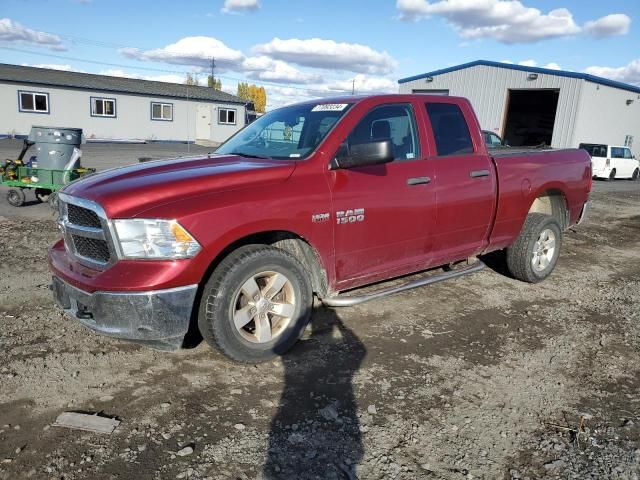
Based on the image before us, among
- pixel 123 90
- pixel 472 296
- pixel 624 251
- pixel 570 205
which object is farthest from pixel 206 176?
pixel 123 90

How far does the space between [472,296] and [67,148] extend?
826cm

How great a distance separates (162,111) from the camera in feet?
114

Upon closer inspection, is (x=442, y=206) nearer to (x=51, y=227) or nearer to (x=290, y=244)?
(x=290, y=244)

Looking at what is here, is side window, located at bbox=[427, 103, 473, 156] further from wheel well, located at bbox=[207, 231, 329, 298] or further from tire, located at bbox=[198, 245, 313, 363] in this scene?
tire, located at bbox=[198, 245, 313, 363]

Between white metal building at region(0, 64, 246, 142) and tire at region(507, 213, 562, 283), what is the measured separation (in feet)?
99.6

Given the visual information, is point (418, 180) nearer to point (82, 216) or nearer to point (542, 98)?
point (82, 216)

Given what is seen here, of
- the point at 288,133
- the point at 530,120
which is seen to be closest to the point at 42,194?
the point at 288,133

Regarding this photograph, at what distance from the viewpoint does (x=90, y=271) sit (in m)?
3.38

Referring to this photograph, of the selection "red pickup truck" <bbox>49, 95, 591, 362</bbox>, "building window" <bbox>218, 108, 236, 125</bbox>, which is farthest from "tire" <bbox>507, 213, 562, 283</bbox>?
"building window" <bbox>218, 108, 236, 125</bbox>

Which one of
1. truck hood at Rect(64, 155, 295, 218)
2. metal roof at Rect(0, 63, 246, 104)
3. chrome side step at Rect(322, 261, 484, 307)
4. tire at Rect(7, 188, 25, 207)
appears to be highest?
metal roof at Rect(0, 63, 246, 104)

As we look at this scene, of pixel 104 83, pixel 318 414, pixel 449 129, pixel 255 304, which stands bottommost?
pixel 318 414

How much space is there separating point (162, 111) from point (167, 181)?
34.0m

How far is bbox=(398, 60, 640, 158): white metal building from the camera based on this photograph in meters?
26.2

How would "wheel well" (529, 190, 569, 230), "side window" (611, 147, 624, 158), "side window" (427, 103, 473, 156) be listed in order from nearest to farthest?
"side window" (427, 103, 473, 156)
"wheel well" (529, 190, 569, 230)
"side window" (611, 147, 624, 158)
